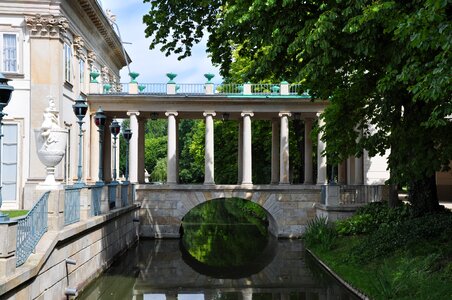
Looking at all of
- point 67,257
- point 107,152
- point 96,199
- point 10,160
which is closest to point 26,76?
point 10,160

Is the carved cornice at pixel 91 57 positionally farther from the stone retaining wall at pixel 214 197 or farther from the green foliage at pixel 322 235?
the green foliage at pixel 322 235

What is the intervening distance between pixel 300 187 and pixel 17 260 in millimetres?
20974

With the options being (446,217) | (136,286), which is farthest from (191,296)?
(446,217)

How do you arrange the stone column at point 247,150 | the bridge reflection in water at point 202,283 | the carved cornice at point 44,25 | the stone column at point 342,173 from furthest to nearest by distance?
1. the stone column at point 342,173
2. the stone column at point 247,150
3. the carved cornice at point 44,25
4. the bridge reflection in water at point 202,283

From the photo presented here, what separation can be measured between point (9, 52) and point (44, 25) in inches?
78.0

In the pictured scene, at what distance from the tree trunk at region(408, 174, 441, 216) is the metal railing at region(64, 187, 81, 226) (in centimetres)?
1095

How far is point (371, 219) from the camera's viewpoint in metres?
22.3

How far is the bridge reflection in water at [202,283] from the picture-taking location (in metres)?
16.2

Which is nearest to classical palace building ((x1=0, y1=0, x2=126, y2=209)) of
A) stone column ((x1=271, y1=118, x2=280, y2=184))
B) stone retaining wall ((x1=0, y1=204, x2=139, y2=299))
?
stone retaining wall ((x1=0, y1=204, x2=139, y2=299))

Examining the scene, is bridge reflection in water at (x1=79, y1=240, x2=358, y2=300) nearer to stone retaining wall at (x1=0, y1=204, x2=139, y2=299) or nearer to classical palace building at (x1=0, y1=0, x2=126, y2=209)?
stone retaining wall at (x1=0, y1=204, x2=139, y2=299)

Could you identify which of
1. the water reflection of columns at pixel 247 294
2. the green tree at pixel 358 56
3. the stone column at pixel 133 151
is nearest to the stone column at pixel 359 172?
the green tree at pixel 358 56

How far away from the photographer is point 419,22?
31.5 feet

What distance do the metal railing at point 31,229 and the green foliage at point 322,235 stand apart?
12471mm

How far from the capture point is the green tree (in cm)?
1036
